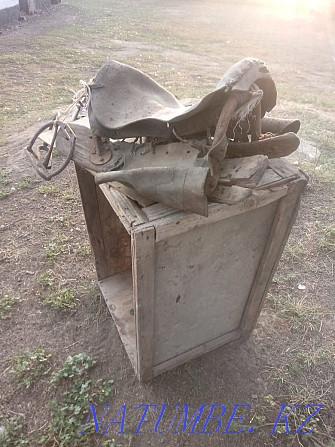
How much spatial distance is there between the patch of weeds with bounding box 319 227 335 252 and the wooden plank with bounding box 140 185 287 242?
5.66ft

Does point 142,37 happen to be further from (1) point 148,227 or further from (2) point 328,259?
(1) point 148,227

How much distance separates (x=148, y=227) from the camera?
4.03 feet

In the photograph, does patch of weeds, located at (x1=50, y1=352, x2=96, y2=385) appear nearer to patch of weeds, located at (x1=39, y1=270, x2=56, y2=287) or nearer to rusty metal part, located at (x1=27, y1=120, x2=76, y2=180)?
patch of weeds, located at (x1=39, y1=270, x2=56, y2=287)

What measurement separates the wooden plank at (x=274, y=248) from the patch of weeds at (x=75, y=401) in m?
0.90

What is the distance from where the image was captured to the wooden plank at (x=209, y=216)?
1257 millimetres

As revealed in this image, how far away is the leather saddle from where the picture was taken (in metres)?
1.22

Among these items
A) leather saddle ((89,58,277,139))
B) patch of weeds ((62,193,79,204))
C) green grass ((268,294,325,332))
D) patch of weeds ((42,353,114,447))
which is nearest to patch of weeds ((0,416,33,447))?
patch of weeds ((42,353,114,447))

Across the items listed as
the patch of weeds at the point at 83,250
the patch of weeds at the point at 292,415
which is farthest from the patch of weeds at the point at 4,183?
the patch of weeds at the point at 292,415

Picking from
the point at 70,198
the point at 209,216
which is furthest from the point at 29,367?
the point at 70,198

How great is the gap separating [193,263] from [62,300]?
129 centimetres

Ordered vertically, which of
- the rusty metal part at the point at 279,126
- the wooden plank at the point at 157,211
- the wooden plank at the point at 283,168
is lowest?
the wooden plank at the point at 157,211

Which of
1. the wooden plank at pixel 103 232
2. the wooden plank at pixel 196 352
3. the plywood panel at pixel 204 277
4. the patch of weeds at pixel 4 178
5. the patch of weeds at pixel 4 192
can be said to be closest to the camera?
the plywood panel at pixel 204 277

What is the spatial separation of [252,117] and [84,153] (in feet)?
2.40

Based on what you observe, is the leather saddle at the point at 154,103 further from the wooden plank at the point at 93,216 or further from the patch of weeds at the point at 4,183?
the patch of weeds at the point at 4,183
